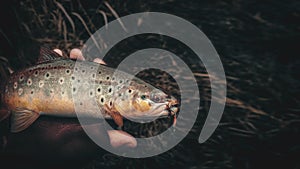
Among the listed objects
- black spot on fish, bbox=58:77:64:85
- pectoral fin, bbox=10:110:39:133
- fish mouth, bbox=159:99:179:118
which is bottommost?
pectoral fin, bbox=10:110:39:133

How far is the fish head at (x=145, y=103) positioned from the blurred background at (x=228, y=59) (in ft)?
4.43

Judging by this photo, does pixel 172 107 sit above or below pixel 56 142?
above

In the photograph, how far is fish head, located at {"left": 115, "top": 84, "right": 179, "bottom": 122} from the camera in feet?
3.58

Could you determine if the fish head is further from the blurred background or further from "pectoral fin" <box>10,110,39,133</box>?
the blurred background

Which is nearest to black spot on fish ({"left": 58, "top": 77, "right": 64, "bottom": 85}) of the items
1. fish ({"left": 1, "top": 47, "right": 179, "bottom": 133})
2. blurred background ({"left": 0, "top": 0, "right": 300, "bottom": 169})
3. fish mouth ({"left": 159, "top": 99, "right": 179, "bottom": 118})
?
fish ({"left": 1, "top": 47, "right": 179, "bottom": 133})

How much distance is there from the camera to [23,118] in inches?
48.4

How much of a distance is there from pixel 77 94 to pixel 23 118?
0.23 m

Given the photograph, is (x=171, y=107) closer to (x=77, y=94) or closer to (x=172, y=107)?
(x=172, y=107)

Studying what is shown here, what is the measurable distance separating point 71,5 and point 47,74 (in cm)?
165

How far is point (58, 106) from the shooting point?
1200 millimetres

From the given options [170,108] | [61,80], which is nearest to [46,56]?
[61,80]

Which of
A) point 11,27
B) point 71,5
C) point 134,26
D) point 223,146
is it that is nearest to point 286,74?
point 223,146

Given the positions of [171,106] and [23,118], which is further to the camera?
[23,118]

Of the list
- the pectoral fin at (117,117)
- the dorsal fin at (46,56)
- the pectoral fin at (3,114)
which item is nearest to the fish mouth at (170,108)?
the pectoral fin at (117,117)
